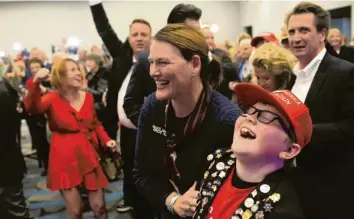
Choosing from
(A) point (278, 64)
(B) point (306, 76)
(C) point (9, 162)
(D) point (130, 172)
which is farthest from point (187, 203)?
(D) point (130, 172)

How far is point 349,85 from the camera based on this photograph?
1.93 m

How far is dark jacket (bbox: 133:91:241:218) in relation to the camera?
1.53 m

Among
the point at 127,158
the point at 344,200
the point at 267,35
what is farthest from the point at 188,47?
the point at 267,35

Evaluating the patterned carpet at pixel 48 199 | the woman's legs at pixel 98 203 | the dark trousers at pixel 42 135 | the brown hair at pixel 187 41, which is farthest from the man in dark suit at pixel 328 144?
the dark trousers at pixel 42 135

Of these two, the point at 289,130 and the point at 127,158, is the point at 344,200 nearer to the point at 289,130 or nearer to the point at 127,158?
the point at 289,130

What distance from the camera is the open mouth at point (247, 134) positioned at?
1.21m

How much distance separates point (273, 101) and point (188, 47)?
44 centimetres

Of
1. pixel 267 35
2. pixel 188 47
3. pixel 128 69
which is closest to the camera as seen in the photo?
pixel 188 47

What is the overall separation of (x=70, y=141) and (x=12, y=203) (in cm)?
80

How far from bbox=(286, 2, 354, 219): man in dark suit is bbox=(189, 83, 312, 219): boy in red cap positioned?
0.63 meters

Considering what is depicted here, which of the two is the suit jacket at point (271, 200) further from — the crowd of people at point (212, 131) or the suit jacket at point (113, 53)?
the suit jacket at point (113, 53)

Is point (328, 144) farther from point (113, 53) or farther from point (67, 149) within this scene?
point (113, 53)

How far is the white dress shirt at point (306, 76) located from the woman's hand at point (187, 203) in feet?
2.86

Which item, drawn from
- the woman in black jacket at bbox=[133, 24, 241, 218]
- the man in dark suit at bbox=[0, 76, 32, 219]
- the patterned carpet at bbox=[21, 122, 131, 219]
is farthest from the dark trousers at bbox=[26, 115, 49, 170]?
the woman in black jacket at bbox=[133, 24, 241, 218]
